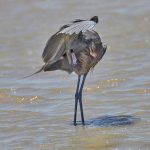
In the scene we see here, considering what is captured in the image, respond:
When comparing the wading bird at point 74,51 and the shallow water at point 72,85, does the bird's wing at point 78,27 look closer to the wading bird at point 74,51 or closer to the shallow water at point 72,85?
the wading bird at point 74,51

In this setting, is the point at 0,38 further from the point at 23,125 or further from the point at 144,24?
the point at 23,125

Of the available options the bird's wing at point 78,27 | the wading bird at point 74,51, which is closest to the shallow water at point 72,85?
the wading bird at point 74,51

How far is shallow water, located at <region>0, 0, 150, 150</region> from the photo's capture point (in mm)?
5668

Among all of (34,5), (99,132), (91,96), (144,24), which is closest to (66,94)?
(91,96)

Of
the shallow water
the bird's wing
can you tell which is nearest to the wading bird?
the bird's wing

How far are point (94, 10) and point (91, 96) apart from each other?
3.78 meters

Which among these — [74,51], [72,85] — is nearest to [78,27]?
[74,51]

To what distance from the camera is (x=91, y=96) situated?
702cm

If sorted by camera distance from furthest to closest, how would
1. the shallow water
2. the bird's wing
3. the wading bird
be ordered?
the wading bird < the shallow water < the bird's wing

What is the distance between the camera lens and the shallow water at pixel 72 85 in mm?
5668

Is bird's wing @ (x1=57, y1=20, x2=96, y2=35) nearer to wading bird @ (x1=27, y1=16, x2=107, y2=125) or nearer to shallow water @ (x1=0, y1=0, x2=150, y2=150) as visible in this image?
wading bird @ (x1=27, y1=16, x2=107, y2=125)

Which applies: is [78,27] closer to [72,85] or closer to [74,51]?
[74,51]

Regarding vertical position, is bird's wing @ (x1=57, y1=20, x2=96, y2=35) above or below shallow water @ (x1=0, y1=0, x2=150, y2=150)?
above

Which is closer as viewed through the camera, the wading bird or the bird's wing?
the bird's wing
